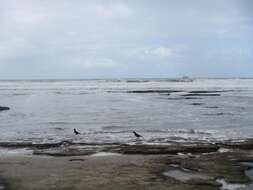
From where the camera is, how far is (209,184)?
13.7 m

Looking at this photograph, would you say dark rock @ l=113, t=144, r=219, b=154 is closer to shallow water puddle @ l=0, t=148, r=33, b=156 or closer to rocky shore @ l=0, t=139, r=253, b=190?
rocky shore @ l=0, t=139, r=253, b=190

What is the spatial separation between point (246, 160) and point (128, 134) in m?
11.2

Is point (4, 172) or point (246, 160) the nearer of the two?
point (4, 172)

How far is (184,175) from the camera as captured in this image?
15.1 metres

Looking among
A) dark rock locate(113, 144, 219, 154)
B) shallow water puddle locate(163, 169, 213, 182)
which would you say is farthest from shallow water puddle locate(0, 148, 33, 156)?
shallow water puddle locate(163, 169, 213, 182)

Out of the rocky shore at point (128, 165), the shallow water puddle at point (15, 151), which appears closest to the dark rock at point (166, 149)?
the rocky shore at point (128, 165)

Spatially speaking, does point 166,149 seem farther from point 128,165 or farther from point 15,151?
point 15,151

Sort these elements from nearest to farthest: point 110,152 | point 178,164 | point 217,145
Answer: point 178,164 → point 110,152 → point 217,145

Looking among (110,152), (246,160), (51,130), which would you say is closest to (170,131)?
(51,130)

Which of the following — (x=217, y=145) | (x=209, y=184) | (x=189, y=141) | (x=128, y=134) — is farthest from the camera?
(x=128, y=134)

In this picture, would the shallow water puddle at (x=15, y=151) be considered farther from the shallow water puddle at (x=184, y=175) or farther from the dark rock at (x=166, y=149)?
the shallow water puddle at (x=184, y=175)

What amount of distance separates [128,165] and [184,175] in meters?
2.52

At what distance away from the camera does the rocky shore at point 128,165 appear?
13820 mm

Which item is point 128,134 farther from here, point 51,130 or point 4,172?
point 4,172
